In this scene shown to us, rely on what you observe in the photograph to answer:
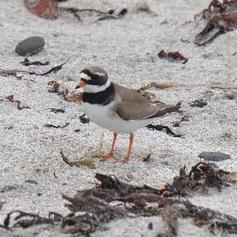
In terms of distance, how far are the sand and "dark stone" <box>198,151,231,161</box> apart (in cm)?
6

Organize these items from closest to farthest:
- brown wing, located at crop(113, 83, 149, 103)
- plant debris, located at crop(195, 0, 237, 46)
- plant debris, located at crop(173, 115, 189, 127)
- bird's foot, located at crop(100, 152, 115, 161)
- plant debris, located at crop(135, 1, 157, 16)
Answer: brown wing, located at crop(113, 83, 149, 103) → bird's foot, located at crop(100, 152, 115, 161) → plant debris, located at crop(173, 115, 189, 127) → plant debris, located at crop(195, 0, 237, 46) → plant debris, located at crop(135, 1, 157, 16)

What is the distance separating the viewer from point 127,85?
6.80 m

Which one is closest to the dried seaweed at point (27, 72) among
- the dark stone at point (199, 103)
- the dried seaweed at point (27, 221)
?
the dark stone at point (199, 103)

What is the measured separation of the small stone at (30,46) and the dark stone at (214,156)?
2.71 metres

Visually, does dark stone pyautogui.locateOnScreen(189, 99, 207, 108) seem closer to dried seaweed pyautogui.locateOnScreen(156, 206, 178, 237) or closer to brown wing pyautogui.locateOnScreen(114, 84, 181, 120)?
brown wing pyautogui.locateOnScreen(114, 84, 181, 120)

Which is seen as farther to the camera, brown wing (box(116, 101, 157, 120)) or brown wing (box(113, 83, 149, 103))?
brown wing (box(113, 83, 149, 103))

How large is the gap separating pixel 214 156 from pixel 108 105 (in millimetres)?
864

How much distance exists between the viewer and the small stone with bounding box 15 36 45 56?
7.34m

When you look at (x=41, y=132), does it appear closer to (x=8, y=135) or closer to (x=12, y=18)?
(x=8, y=135)

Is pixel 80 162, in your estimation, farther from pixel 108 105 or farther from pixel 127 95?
Answer: pixel 127 95

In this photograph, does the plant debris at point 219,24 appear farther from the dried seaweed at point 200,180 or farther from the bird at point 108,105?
the dried seaweed at point 200,180

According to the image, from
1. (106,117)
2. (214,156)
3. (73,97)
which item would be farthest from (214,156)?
(73,97)

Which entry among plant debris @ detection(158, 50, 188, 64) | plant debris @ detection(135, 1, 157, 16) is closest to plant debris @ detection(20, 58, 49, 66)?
plant debris @ detection(158, 50, 188, 64)

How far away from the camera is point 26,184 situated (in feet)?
14.8
